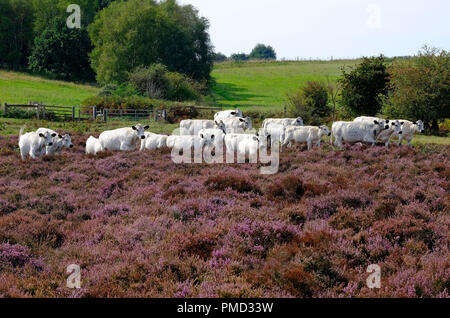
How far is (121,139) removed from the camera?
20547 mm

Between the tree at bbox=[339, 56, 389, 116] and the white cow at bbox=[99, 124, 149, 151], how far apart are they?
2410cm

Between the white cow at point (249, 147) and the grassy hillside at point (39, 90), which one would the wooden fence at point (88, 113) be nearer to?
the grassy hillside at point (39, 90)

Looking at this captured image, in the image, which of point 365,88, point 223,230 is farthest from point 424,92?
point 223,230

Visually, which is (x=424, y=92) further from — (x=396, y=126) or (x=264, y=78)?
(x=264, y=78)

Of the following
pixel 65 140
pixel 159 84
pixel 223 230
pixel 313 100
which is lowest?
pixel 223 230

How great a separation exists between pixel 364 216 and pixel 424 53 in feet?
99.1

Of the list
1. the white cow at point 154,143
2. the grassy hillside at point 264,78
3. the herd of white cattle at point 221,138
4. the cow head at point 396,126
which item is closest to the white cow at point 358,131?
the herd of white cattle at point 221,138

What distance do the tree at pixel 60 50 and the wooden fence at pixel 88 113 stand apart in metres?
37.0

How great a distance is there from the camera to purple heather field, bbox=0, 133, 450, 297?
23.1 feet

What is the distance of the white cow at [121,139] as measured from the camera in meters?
20.4

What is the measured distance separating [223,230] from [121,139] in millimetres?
12493

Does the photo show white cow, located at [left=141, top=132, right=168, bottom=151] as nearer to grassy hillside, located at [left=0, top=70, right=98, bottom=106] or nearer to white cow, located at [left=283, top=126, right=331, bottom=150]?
white cow, located at [left=283, top=126, right=331, bottom=150]

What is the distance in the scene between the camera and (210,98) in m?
67.5
